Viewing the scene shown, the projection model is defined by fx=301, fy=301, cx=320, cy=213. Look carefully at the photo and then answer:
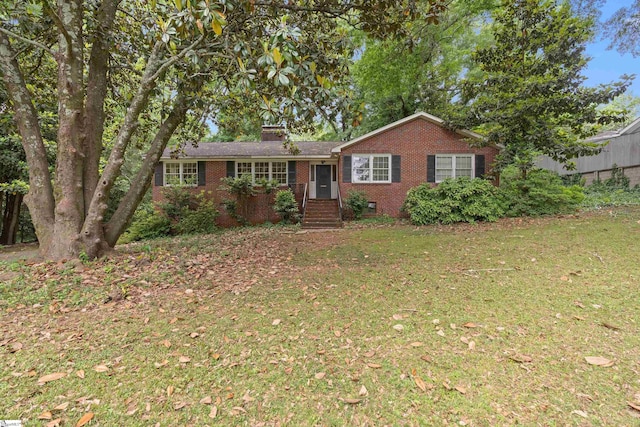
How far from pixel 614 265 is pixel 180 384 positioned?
6491 mm

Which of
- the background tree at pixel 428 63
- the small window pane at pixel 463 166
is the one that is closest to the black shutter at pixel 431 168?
the small window pane at pixel 463 166

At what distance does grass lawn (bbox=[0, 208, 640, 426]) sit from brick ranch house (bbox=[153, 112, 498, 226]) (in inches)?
318

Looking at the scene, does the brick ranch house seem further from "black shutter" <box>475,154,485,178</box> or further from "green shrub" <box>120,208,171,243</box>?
"green shrub" <box>120,208,171,243</box>

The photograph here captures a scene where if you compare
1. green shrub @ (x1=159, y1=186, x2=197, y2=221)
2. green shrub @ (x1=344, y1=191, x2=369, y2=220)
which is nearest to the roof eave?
green shrub @ (x1=344, y1=191, x2=369, y2=220)

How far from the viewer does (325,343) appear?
2957 mm

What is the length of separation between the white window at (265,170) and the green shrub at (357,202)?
3.42 metres

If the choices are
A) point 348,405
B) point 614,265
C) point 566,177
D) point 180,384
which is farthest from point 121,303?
point 566,177

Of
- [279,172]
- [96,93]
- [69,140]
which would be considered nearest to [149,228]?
[279,172]

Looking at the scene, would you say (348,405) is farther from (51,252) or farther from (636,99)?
(636,99)

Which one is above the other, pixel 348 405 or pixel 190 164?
pixel 190 164

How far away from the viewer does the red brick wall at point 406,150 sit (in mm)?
13461

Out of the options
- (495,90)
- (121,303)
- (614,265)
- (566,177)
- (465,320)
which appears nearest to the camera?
(465,320)

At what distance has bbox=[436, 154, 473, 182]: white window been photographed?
1346 cm

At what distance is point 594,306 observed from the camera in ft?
11.6
